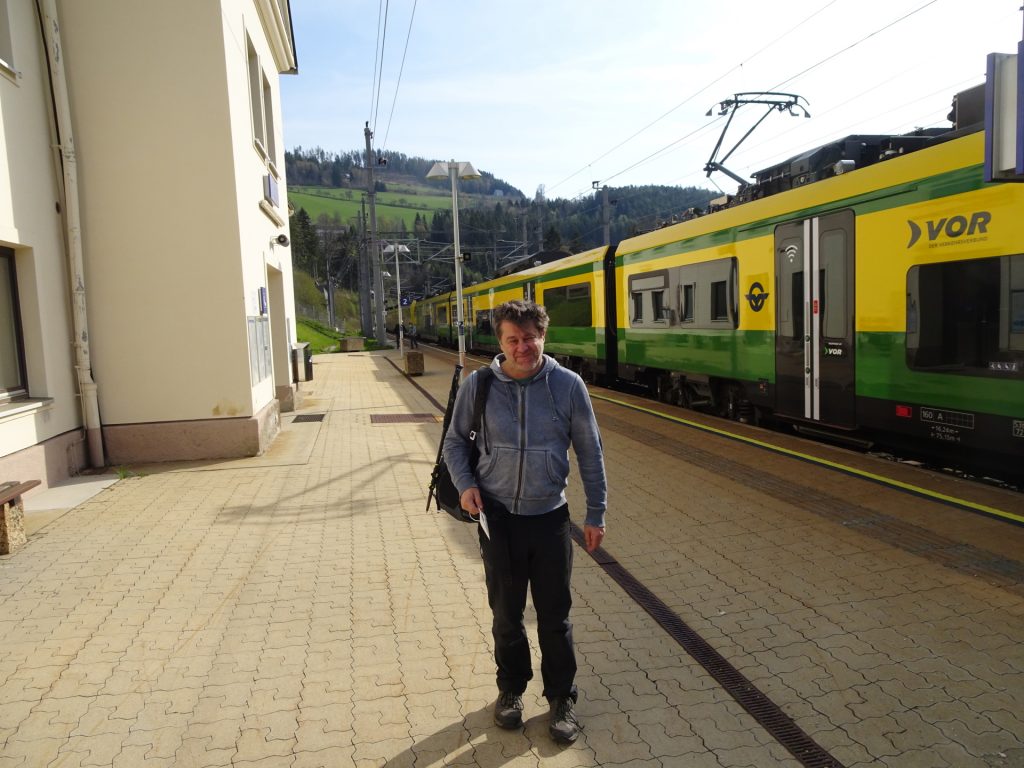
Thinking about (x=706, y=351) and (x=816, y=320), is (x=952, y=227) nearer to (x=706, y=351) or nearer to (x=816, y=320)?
(x=816, y=320)

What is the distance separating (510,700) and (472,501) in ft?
2.98

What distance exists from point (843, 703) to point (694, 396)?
32.2 ft

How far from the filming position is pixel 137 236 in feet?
30.0

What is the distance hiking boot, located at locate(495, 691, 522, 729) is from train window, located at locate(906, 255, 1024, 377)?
5.08 m

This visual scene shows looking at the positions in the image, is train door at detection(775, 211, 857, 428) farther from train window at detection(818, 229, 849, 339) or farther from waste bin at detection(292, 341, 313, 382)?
waste bin at detection(292, 341, 313, 382)

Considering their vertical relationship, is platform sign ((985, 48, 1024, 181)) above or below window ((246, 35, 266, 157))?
below

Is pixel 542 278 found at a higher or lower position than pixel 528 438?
higher

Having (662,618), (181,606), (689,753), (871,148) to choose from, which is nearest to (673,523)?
(662,618)

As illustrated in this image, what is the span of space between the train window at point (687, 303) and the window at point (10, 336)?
8746mm

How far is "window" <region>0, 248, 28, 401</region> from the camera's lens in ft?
25.6

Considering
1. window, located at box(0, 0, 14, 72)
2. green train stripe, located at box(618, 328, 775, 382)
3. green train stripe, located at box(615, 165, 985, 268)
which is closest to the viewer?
green train stripe, located at box(615, 165, 985, 268)

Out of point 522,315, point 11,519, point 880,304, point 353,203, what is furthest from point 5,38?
point 353,203

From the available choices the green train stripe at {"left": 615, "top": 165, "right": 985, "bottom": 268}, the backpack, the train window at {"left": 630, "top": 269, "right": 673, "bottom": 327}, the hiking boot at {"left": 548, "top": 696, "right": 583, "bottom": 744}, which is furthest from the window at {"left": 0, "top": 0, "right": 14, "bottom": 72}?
the train window at {"left": 630, "top": 269, "right": 673, "bottom": 327}

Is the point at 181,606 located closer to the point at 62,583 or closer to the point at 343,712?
the point at 62,583
